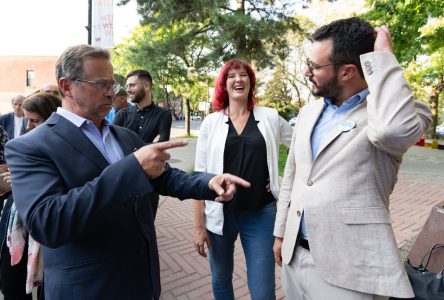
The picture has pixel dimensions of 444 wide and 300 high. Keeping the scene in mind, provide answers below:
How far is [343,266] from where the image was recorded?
1.46m

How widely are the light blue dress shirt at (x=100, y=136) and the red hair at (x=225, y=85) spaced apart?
3.54 feet

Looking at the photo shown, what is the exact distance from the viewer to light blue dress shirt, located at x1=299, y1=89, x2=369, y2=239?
1.59 m

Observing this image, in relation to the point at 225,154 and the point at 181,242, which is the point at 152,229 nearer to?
the point at 225,154

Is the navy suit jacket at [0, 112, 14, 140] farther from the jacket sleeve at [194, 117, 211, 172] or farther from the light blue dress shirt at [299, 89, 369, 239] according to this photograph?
the light blue dress shirt at [299, 89, 369, 239]

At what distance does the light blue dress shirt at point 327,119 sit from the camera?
1.59 metres

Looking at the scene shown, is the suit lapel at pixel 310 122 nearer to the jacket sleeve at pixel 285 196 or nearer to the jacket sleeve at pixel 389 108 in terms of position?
the jacket sleeve at pixel 285 196

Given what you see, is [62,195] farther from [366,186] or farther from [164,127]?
[164,127]

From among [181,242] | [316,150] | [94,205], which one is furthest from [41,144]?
[181,242]

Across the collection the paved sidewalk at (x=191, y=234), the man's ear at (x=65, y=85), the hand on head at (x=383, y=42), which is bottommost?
the paved sidewalk at (x=191, y=234)

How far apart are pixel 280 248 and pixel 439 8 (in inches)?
341

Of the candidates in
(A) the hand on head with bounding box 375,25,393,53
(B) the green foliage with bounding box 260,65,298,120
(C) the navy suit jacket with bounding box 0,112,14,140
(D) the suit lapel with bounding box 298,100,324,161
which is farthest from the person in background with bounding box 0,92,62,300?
(B) the green foliage with bounding box 260,65,298,120

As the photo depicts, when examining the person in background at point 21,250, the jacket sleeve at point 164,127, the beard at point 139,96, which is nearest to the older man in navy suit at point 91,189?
Result: the person in background at point 21,250

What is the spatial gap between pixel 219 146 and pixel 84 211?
52.9 inches

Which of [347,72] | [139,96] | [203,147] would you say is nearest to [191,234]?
[139,96]
